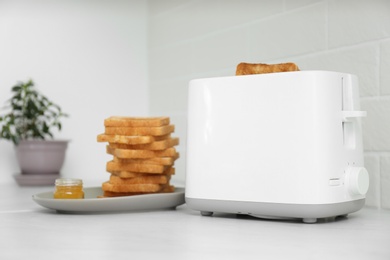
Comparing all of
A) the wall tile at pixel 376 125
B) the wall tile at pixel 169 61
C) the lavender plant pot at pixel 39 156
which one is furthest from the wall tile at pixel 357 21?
the lavender plant pot at pixel 39 156

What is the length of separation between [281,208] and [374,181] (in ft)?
1.31

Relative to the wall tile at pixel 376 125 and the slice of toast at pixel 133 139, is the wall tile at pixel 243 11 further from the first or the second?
the slice of toast at pixel 133 139

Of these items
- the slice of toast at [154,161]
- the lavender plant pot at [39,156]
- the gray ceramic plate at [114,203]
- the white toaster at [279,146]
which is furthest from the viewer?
the lavender plant pot at [39,156]

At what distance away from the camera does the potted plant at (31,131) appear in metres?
2.05

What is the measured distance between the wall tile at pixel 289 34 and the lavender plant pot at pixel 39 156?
2.37 feet

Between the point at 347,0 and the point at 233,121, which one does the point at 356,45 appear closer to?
the point at 347,0

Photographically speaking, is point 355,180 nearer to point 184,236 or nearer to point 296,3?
point 184,236

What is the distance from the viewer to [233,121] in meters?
1.13

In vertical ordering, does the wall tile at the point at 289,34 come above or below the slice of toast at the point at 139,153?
above

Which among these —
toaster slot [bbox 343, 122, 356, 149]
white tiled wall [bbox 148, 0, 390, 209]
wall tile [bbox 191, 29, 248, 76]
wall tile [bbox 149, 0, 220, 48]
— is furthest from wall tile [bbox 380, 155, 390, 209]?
wall tile [bbox 149, 0, 220, 48]

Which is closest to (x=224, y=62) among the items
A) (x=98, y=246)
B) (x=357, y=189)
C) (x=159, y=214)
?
(x=159, y=214)

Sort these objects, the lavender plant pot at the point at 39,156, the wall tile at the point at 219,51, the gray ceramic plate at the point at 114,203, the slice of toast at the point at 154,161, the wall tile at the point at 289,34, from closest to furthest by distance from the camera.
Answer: the gray ceramic plate at the point at 114,203, the slice of toast at the point at 154,161, the wall tile at the point at 289,34, the wall tile at the point at 219,51, the lavender plant pot at the point at 39,156

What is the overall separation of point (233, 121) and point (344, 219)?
11.1 inches

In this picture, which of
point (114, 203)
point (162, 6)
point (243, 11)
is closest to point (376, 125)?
point (114, 203)
